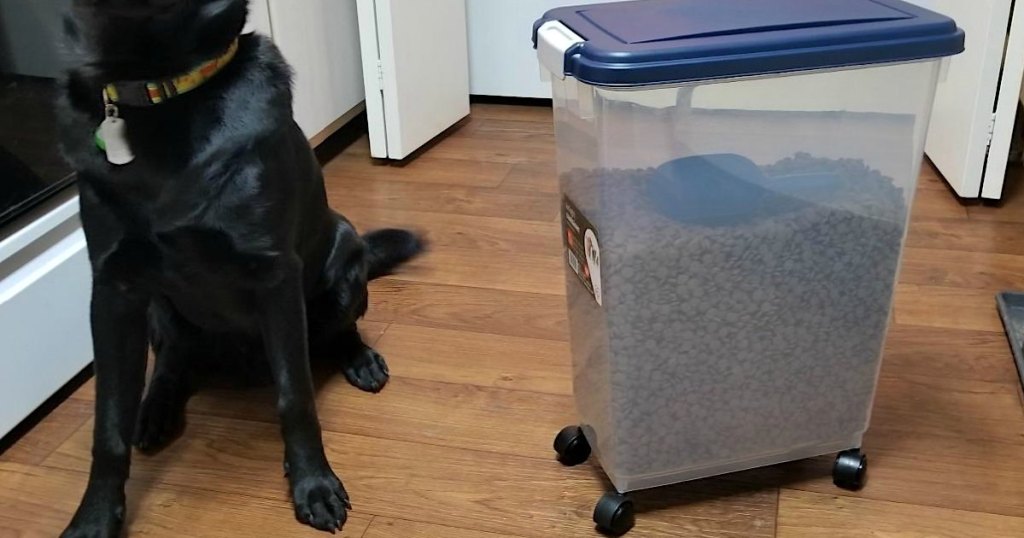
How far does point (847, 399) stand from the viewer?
1.14 m

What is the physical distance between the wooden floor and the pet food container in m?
0.07

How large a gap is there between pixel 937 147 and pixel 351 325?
4.42 feet

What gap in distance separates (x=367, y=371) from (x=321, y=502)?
11.6 inches

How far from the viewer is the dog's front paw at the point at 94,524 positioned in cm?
111

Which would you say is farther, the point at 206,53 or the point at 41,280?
the point at 41,280

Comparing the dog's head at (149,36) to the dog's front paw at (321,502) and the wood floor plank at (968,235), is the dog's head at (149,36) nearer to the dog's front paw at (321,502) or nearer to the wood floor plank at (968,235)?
the dog's front paw at (321,502)

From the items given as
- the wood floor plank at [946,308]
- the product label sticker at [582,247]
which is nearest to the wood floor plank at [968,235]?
the wood floor plank at [946,308]

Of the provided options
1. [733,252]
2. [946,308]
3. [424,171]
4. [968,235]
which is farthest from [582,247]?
[424,171]

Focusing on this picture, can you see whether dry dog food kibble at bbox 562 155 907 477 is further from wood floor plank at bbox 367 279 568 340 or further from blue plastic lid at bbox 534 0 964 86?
wood floor plank at bbox 367 279 568 340

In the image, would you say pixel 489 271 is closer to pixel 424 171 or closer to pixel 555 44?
pixel 424 171

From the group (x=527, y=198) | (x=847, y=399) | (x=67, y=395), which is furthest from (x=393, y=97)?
(x=847, y=399)

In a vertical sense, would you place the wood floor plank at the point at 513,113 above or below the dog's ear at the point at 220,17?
below

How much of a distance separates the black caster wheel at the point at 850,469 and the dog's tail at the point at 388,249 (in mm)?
852

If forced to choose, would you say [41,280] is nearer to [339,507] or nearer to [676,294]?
[339,507]
